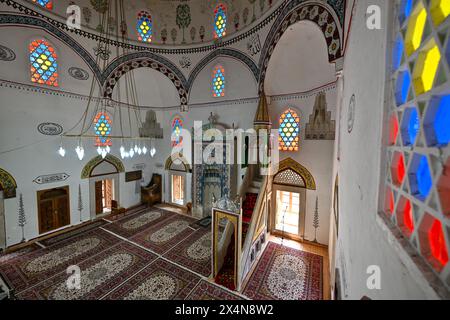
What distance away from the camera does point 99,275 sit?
4.21m

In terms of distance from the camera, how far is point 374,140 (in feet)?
3.74

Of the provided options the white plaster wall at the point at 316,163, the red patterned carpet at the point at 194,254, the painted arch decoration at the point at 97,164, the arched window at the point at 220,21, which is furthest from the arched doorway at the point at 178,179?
the arched window at the point at 220,21

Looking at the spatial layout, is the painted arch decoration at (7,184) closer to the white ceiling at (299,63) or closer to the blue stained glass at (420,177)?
the white ceiling at (299,63)

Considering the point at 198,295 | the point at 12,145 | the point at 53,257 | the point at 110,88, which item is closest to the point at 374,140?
the point at 198,295

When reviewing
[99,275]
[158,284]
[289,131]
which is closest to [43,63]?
[99,275]

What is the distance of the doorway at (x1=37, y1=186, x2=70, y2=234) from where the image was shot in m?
5.70

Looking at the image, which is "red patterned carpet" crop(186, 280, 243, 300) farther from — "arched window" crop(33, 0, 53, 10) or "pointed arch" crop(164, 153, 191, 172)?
"arched window" crop(33, 0, 53, 10)

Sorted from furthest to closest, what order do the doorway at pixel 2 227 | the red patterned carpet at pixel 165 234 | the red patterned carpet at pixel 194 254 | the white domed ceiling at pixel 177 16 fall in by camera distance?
the white domed ceiling at pixel 177 16 < the red patterned carpet at pixel 165 234 < the doorway at pixel 2 227 < the red patterned carpet at pixel 194 254

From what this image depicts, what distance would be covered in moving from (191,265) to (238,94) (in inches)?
217

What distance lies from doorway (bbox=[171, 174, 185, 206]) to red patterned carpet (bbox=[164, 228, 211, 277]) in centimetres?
307

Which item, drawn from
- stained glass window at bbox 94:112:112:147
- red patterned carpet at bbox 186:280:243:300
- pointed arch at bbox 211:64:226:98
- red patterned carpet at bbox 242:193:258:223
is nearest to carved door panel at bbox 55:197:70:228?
stained glass window at bbox 94:112:112:147

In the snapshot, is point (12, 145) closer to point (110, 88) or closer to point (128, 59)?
point (110, 88)

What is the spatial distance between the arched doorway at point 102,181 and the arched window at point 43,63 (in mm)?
2735

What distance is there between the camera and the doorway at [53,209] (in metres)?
5.70
